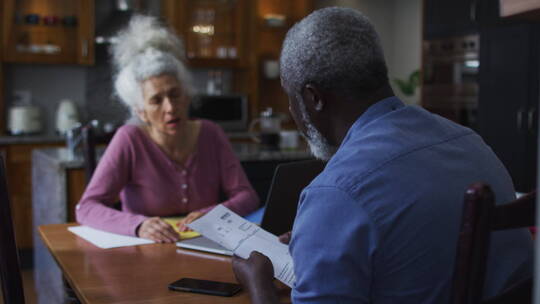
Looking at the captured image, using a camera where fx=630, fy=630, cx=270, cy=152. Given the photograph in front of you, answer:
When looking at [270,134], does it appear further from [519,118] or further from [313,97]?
[313,97]

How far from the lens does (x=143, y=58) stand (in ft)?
7.31

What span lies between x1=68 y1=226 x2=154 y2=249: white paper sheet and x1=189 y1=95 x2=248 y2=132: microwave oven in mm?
3369

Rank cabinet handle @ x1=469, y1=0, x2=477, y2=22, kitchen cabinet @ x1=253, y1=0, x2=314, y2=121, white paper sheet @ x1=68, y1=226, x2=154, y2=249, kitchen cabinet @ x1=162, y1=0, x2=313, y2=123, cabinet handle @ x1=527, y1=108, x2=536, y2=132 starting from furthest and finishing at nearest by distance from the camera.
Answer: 1. kitchen cabinet @ x1=253, y1=0, x2=314, y2=121
2. kitchen cabinet @ x1=162, y1=0, x2=313, y2=123
3. cabinet handle @ x1=469, y1=0, x2=477, y2=22
4. cabinet handle @ x1=527, y1=108, x2=536, y2=132
5. white paper sheet @ x1=68, y1=226, x2=154, y2=249

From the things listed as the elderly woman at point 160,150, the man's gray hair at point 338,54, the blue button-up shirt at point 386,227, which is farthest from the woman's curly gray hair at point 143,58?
the blue button-up shirt at point 386,227

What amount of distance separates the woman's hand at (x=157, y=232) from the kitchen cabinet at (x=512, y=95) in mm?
3173

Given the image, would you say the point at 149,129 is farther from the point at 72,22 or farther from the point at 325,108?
the point at 72,22

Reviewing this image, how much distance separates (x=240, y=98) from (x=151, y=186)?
327 cm

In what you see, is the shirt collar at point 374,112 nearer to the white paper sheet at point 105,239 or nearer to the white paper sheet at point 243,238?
the white paper sheet at point 243,238

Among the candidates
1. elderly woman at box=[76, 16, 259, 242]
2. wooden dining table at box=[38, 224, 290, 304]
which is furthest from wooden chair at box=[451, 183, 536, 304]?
elderly woman at box=[76, 16, 259, 242]

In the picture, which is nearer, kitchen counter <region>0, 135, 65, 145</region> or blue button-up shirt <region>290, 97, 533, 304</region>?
blue button-up shirt <region>290, 97, 533, 304</region>

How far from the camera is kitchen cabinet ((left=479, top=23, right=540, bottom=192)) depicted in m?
4.26

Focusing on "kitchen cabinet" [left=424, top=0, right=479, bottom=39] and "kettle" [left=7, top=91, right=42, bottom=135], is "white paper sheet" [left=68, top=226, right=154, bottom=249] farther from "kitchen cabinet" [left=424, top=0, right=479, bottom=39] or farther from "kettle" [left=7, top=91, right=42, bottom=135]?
"kitchen cabinet" [left=424, top=0, right=479, bottom=39]

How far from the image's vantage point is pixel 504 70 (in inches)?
175

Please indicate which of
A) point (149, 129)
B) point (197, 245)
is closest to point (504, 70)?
point (149, 129)
